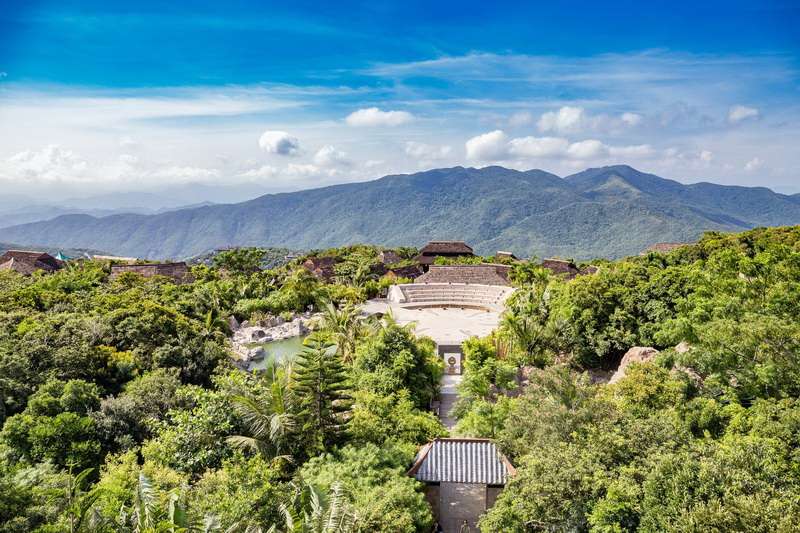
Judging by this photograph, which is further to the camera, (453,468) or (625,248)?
(625,248)

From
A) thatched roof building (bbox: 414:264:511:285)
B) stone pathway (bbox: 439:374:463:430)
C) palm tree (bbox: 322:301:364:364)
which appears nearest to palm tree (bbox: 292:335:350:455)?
stone pathway (bbox: 439:374:463:430)

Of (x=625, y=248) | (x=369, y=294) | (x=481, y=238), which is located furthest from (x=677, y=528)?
(x=481, y=238)

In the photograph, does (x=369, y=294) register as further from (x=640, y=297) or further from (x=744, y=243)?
(x=744, y=243)

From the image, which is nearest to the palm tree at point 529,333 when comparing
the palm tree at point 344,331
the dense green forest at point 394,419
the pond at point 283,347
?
the dense green forest at point 394,419

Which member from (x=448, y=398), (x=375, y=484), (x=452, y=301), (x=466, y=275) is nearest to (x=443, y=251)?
(x=466, y=275)

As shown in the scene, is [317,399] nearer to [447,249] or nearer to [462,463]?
[462,463]

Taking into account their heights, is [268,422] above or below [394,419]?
above
